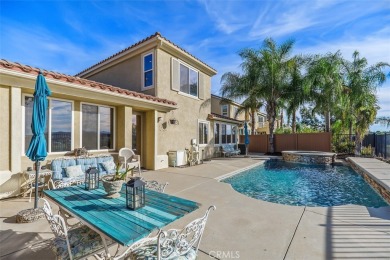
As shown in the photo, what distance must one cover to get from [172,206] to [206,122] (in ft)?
43.0

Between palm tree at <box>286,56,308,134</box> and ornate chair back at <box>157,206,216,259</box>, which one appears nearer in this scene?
ornate chair back at <box>157,206,216,259</box>

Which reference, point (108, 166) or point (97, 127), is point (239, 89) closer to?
point (97, 127)

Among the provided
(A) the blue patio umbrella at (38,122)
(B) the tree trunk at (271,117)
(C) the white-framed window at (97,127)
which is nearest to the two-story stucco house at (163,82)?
(C) the white-framed window at (97,127)

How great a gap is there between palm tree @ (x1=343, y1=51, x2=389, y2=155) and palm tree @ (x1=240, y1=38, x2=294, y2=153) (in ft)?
16.9

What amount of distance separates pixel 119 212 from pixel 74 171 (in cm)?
524

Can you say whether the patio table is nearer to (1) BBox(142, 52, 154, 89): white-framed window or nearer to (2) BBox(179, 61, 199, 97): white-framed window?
(1) BBox(142, 52, 154, 89): white-framed window

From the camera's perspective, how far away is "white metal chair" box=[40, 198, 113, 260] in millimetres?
2354

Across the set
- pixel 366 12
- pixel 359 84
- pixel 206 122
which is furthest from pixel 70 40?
pixel 359 84

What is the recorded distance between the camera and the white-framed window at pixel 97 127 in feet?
28.6

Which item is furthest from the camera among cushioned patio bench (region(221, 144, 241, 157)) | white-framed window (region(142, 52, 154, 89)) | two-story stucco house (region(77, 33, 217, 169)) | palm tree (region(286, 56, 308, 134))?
palm tree (region(286, 56, 308, 134))

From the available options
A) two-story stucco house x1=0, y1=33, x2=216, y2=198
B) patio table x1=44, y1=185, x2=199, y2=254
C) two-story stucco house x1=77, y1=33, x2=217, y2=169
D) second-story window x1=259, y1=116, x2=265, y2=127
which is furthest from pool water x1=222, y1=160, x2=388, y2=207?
second-story window x1=259, y1=116, x2=265, y2=127

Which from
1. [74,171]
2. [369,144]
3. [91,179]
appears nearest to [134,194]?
[91,179]

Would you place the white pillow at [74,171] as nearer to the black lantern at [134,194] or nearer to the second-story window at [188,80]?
the black lantern at [134,194]

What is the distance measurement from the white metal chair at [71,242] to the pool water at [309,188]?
570cm
